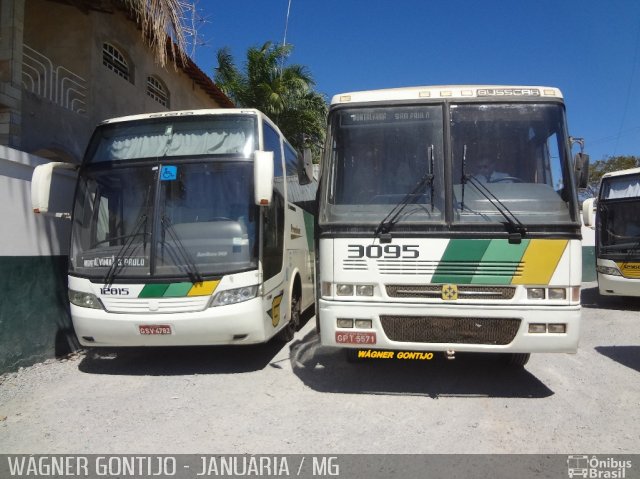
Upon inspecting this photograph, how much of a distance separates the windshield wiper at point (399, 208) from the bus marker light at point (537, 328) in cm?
135

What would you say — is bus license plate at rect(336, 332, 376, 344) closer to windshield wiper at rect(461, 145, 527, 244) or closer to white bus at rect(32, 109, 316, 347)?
white bus at rect(32, 109, 316, 347)

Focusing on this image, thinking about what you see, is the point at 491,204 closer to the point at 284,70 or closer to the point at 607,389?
the point at 607,389

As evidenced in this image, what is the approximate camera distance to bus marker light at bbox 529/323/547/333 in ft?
14.4

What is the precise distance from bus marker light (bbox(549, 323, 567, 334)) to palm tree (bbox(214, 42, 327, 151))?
1301cm

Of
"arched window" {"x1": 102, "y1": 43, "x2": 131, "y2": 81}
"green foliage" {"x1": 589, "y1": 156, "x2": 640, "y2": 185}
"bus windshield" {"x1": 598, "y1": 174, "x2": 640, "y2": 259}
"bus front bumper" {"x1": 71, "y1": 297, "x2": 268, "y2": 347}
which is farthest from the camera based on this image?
"green foliage" {"x1": 589, "y1": 156, "x2": 640, "y2": 185}

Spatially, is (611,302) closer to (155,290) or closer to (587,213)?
(587,213)

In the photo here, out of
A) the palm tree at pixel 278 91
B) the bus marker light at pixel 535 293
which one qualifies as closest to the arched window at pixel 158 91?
the palm tree at pixel 278 91

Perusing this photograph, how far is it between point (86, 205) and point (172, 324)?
1731 millimetres

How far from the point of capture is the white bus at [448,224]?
14.4 ft

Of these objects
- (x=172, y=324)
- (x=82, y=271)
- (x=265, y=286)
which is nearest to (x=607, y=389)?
(x=265, y=286)

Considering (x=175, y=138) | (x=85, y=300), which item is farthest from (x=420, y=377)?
(x=175, y=138)

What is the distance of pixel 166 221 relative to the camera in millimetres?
5398

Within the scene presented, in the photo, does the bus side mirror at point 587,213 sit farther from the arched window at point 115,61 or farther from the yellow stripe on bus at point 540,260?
the arched window at point 115,61

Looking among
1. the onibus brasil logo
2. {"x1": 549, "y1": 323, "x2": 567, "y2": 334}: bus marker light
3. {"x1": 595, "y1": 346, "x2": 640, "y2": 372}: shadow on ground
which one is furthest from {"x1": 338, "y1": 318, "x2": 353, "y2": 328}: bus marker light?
{"x1": 595, "y1": 346, "x2": 640, "y2": 372}: shadow on ground
